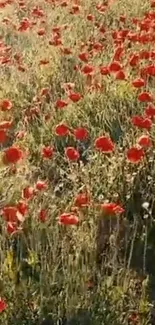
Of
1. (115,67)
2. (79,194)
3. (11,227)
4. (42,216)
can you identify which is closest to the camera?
(11,227)

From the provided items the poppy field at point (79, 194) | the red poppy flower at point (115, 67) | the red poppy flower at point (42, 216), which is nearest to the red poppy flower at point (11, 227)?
the poppy field at point (79, 194)

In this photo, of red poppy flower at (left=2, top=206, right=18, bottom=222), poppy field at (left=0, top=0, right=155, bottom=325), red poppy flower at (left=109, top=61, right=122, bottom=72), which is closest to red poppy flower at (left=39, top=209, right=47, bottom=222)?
poppy field at (left=0, top=0, right=155, bottom=325)

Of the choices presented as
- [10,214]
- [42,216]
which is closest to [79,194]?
[42,216]

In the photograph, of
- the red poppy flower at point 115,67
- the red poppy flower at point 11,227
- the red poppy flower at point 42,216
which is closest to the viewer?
the red poppy flower at point 11,227

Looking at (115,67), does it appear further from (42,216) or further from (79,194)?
(42,216)

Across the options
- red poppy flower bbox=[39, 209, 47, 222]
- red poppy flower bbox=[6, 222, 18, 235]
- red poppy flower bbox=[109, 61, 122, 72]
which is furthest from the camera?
red poppy flower bbox=[109, 61, 122, 72]

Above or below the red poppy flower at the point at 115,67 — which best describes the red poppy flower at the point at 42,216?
below

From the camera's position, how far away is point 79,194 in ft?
9.98

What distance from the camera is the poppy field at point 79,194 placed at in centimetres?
252

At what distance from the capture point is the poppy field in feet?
8.27

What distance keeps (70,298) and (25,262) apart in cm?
35

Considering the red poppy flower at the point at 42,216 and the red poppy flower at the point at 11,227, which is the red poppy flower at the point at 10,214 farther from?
the red poppy flower at the point at 42,216

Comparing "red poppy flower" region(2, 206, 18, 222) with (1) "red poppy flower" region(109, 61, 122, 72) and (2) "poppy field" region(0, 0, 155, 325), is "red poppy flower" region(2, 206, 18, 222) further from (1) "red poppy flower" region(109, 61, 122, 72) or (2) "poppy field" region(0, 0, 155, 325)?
(1) "red poppy flower" region(109, 61, 122, 72)

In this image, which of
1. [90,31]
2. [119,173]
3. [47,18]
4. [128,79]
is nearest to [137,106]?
[128,79]
